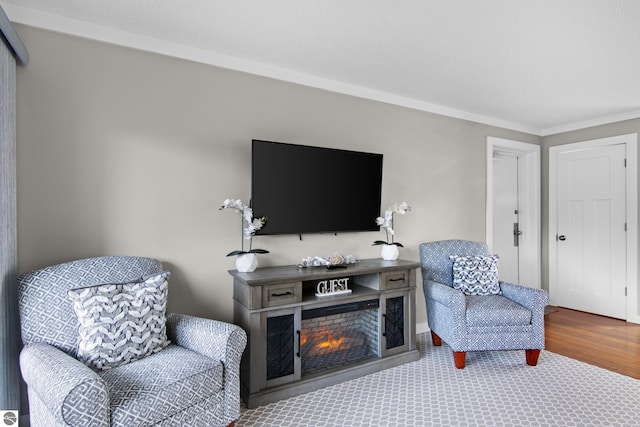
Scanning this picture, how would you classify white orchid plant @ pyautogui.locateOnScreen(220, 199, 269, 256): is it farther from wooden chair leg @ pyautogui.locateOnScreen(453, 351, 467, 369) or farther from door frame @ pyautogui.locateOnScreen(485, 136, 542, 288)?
door frame @ pyautogui.locateOnScreen(485, 136, 542, 288)

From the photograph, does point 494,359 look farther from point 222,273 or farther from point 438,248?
point 222,273

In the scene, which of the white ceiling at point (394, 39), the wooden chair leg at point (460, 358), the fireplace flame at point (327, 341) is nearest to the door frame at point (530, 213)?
the white ceiling at point (394, 39)

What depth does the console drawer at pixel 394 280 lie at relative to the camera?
2842 mm

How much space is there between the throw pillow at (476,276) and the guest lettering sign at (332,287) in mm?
1075

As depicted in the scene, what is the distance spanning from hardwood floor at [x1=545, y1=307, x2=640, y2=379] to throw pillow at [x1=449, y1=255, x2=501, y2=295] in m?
0.82

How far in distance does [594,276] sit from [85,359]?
5151 millimetres

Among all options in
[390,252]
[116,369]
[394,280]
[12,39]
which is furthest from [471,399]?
[12,39]

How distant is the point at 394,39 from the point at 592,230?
145 inches

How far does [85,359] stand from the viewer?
175 centimetres

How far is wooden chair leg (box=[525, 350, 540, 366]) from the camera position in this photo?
2.81 meters

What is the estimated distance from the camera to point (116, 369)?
1742 millimetres

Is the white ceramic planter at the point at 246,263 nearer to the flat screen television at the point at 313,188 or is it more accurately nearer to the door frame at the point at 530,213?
the flat screen television at the point at 313,188

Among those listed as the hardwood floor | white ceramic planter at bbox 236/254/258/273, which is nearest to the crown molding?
white ceramic planter at bbox 236/254/258/273

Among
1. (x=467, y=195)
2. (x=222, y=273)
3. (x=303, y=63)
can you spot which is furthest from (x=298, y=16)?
(x=467, y=195)
